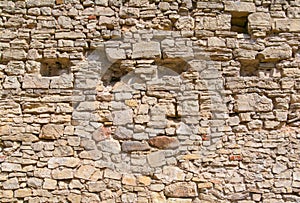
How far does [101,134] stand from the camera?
4.32 metres

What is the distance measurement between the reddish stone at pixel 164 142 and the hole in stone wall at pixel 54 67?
1340 mm

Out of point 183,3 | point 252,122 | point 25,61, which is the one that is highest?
point 183,3

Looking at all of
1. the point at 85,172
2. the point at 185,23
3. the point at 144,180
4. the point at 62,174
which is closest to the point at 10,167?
the point at 62,174

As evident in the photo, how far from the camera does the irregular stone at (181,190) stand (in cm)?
418

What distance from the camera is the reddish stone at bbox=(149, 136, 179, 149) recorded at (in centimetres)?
430

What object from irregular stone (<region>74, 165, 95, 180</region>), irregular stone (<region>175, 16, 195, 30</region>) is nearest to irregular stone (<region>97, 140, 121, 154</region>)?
irregular stone (<region>74, 165, 95, 180</region>)

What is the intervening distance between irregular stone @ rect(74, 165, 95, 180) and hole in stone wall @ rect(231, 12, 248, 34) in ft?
8.00

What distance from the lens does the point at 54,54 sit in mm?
4430

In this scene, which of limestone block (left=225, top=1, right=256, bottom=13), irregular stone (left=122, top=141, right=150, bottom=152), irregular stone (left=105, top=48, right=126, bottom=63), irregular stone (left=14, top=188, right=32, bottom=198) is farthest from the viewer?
limestone block (left=225, top=1, right=256, bottom=13)

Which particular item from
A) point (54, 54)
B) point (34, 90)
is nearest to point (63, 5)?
point (54, 54)

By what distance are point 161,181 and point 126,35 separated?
69.9 inches

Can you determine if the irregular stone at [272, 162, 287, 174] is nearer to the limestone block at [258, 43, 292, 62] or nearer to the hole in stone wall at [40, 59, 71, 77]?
the limestone block at [258, 43, 292, 62]

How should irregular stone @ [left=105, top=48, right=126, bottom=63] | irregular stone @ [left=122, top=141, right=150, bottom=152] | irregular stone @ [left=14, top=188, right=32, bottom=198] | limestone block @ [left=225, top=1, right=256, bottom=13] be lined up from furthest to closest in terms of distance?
1. limestone block @ [left=225, top=1, right=256, bottom=13]
2. irregular stone @ [left=105, top=48, right=126, bottom=63]
3. irregular stone @ [left=122, top=141, right=150, bottom=152]
4. irregular stone @ [left=14, top=188, right=32, bottom=198]

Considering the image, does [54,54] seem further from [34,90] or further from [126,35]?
[126,35]
